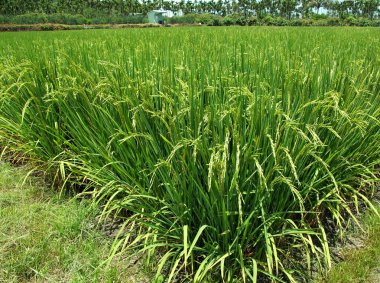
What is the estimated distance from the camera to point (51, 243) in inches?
69.9

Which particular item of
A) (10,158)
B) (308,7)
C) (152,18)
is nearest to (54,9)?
(152,18)

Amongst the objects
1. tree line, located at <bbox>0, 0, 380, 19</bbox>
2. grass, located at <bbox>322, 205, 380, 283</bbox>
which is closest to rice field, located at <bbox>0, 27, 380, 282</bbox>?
grass, located at <bbox>322, 205, 380, 283</bbox>

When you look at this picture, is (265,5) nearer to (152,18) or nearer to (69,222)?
(152,18)

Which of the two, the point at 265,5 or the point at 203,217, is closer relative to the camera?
the point at 203,217

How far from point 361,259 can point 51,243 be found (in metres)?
1.63

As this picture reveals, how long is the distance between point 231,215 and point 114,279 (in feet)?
2.10

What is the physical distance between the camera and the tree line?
60.4m

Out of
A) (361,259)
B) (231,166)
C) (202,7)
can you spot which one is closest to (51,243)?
(231,166)

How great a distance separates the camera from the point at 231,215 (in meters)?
1.43

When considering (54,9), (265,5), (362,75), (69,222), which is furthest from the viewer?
(265,5)

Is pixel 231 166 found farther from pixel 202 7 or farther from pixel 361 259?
pixel 202 7

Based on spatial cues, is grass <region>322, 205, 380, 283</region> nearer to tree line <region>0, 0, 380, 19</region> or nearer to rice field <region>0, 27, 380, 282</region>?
rice field <region>0, 27, 380, 282</region>

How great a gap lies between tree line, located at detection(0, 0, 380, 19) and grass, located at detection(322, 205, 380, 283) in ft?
201

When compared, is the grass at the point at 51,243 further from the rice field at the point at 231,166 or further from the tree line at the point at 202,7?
the tree line at the point at 202,7
